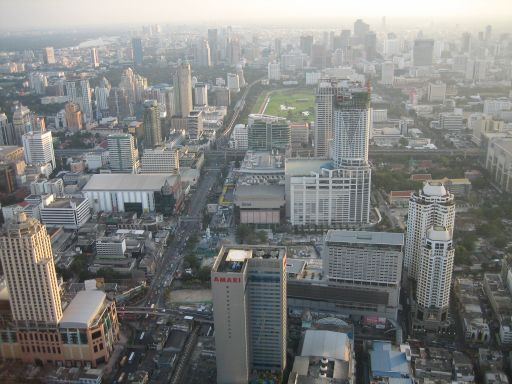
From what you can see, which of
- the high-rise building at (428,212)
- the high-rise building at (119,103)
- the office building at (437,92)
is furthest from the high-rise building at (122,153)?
the office building at (437,92)

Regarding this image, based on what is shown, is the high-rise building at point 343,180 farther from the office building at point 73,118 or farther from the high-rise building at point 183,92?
the office building at point 73,118

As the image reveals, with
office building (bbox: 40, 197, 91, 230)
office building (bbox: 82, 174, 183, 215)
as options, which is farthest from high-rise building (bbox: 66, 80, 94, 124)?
office building (bbox: 40, 197, 91, 230)

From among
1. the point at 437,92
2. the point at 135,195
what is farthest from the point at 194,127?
the point at 437,92

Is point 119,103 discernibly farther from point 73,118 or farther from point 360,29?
point 360,29

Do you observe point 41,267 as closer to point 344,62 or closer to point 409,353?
point 409,353

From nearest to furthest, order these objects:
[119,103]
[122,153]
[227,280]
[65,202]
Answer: [227,280] < [65,202] < [122,153] < [119,103]

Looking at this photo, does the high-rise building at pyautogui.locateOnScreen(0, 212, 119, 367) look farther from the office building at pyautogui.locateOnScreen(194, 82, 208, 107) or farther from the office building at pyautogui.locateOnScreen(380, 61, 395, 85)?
the office building at pyautogui.locateOnScreen(380, 61, 395, 85)
